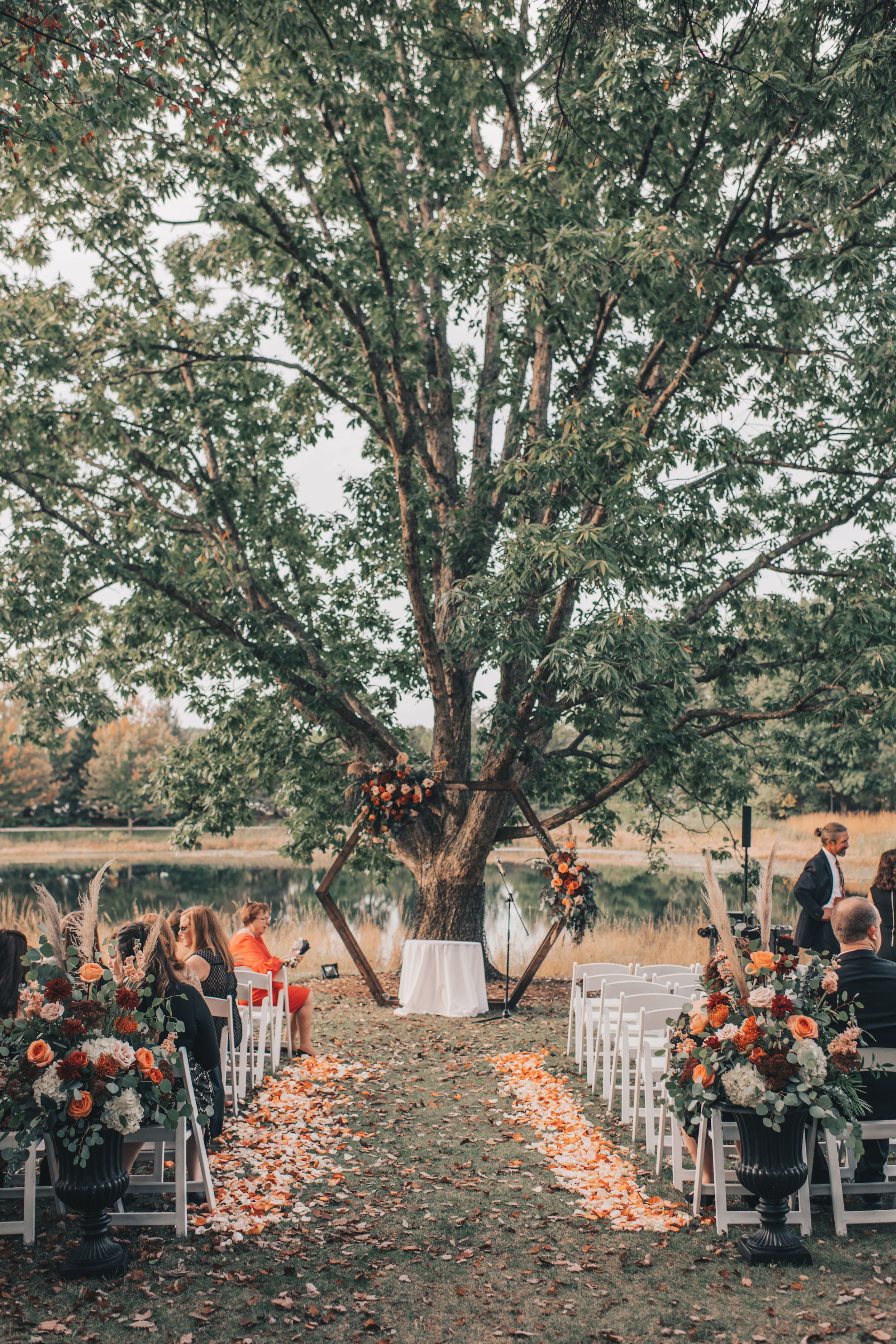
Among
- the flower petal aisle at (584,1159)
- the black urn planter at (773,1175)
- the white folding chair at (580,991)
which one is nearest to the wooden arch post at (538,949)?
the white folding chair at (580,991)

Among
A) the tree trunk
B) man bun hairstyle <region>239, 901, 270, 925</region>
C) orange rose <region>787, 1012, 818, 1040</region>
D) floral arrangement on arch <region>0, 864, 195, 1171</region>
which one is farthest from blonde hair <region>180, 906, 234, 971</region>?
the tree trunk

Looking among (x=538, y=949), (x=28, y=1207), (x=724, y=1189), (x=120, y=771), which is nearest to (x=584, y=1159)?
(x=724, y=1189)

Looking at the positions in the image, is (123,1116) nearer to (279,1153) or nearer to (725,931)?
(279,1153)

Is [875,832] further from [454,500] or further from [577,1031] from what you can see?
[577,1031]

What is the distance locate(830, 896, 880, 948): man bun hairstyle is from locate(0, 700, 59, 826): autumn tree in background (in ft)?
131

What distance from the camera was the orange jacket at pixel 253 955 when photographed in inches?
315

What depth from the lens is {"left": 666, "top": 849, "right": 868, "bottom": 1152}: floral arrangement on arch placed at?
4.22m

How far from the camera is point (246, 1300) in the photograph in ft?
13.1

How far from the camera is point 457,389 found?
13461mm

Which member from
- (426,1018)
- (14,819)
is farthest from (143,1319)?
(14,819)

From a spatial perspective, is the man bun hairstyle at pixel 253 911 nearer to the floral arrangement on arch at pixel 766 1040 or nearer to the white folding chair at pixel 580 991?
the white folding chair at pixel 580 991

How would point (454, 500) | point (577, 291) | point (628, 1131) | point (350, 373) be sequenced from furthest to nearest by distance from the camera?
1. point (454, 500)
2. point (350, 373)
3. point (577, 291)
4. point (628, 1131)

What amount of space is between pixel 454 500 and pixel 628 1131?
7857 mm

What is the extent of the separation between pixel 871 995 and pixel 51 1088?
376 centimetres
